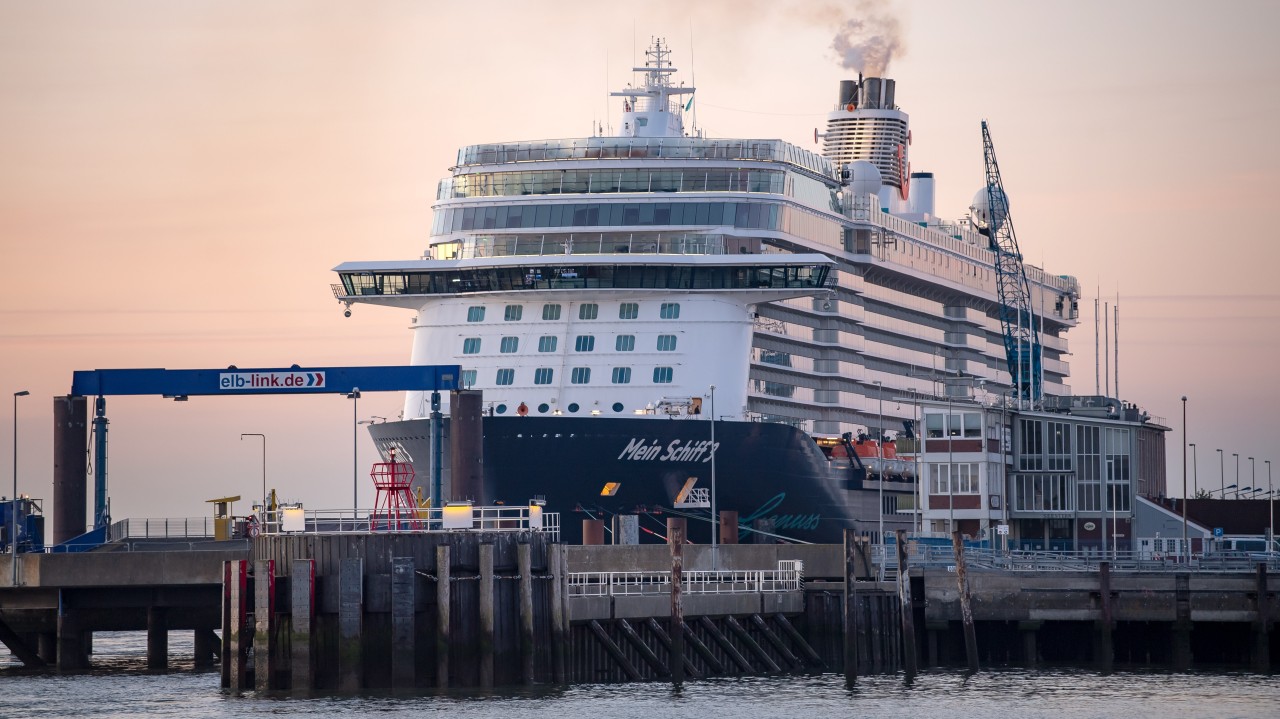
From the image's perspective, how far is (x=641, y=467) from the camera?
80.2m

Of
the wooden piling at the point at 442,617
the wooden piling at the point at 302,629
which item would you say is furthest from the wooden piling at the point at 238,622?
the wooden piling at the point at 442,617

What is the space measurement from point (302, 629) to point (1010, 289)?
76270 mm

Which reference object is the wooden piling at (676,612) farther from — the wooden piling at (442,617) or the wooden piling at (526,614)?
the wooden piling at (442,617)

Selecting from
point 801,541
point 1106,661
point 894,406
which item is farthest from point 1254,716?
point 894,406

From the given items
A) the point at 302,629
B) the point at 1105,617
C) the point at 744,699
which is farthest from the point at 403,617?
the point at 1105,617

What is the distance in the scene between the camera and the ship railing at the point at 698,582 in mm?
56062

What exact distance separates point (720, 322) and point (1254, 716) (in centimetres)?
3587

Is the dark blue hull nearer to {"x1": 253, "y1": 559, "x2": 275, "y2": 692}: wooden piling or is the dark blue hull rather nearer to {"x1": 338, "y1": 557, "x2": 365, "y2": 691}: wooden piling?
{"x1": 253, "y1": 559, "x2": 275, "y2": 692}: wooden piling

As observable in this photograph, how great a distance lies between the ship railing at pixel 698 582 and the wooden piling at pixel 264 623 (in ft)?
25.7

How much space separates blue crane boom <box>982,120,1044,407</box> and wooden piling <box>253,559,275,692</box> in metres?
61.4

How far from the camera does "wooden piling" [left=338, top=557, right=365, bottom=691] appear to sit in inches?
1874

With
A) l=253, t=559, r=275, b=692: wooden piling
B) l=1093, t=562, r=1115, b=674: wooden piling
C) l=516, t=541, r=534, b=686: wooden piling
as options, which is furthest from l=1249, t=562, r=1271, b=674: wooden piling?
l=253, t=559, r=275, b=692: wooden piling

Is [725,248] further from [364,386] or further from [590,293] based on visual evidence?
[364,386]

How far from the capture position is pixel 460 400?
70250mm
